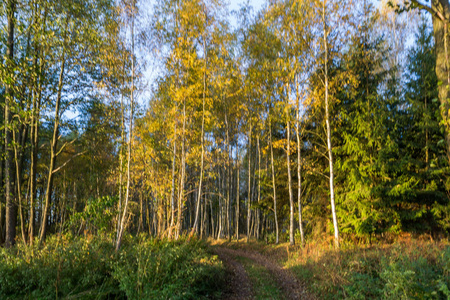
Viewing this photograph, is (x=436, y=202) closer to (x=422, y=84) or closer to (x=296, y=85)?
(x=422, y=84)

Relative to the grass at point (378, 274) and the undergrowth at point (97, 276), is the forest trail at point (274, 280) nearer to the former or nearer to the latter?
the grass at point (378, 274)

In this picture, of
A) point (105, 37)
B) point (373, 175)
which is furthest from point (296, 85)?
point (105, 37)

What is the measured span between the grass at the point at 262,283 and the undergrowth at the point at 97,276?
102 centimetres

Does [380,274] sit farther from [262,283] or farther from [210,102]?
[210,102]

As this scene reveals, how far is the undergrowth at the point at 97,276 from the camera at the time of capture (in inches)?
187

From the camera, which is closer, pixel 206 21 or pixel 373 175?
pixel 373 175

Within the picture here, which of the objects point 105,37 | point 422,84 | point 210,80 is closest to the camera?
point 105,37

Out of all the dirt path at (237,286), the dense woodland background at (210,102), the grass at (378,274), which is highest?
the dense woodland background at (210,102)

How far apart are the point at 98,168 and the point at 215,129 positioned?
29.2 ft

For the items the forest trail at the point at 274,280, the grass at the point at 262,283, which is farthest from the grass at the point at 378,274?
the grass at the point at 262,283

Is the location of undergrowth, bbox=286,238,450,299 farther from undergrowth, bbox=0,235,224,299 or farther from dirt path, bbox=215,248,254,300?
undergrowth, bbox=0,235,224,299

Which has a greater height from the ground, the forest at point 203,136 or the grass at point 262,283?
the forest at point 203,136

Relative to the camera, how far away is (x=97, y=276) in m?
5.39

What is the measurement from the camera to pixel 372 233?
9898mm
